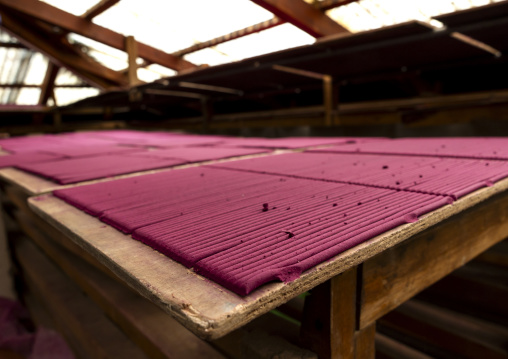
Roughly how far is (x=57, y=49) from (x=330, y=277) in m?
13.1

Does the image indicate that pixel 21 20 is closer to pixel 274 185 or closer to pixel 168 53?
pixel 168 53

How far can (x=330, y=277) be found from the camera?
0.62 m

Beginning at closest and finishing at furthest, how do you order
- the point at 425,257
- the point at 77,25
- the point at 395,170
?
the point at 425,257, the point at 395,170, the point at 77,25

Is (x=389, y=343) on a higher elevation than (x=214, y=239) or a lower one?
lower

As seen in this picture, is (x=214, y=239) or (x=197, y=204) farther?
(x=197, y=204)

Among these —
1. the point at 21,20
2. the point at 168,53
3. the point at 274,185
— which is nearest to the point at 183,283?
the point at 274,185

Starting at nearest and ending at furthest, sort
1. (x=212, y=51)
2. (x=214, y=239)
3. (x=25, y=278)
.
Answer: (x=214, y=239) < (x=25, y=278) < (x=212, y=51)

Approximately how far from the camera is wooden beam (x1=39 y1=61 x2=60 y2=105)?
13359 mm

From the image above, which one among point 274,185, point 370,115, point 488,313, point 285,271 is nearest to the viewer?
point 285,271

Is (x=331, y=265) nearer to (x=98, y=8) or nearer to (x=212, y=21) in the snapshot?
(x=212, y=21)

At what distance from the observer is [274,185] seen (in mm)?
1295

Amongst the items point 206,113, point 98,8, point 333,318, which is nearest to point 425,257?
point 333,318

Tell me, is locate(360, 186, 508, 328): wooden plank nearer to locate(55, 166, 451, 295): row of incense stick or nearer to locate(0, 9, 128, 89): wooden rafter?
locate(55, 166, 451, 295): row of incense stick

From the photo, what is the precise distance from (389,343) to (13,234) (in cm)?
325
